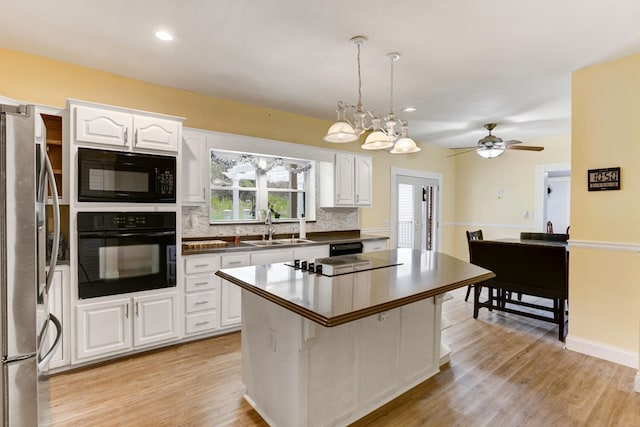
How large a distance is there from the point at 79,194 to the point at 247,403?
209 cm

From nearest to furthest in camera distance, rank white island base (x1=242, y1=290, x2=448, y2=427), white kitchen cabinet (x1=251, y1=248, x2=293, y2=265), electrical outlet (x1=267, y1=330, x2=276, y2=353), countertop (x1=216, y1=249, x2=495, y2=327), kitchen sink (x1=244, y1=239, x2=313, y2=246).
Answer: countertop (x1=216, y1=249, x2=495, y2=327)
white island base (x1=242, y1=290, x2=448, y2=427)
electrical outlet (x1=267, y1=330, x2=276, y2=353)
white kitchen cabinet (x1=251, y1=248, x2=293, y2=265)
kitchen sink (x1=244, y1=239, x2=313, y2=246)

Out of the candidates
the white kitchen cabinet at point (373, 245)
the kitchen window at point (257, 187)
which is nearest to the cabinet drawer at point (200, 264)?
the kitchen window at point (257, 187)

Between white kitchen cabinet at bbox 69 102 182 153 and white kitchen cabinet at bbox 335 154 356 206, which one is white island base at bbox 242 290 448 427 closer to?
white kitchen cabinet at bbox 69 102 182 153

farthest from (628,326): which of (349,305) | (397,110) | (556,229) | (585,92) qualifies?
(556,229)

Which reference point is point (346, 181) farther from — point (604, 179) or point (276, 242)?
point (604, 179)

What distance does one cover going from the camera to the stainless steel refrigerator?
123cm

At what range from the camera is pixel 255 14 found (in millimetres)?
2168

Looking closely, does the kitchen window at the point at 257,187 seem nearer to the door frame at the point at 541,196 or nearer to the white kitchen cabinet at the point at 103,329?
the white kitchen cabinet at the point at 103,329

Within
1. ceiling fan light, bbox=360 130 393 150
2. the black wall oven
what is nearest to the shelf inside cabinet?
the black wall oven

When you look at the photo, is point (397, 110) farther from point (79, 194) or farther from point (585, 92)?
point (79, 194)

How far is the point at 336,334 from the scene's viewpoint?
1907mm

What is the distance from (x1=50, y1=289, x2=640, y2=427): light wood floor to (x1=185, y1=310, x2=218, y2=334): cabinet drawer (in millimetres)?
143

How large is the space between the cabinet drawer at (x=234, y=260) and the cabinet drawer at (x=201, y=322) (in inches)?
19.3

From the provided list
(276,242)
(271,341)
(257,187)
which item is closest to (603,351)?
(271,341)
